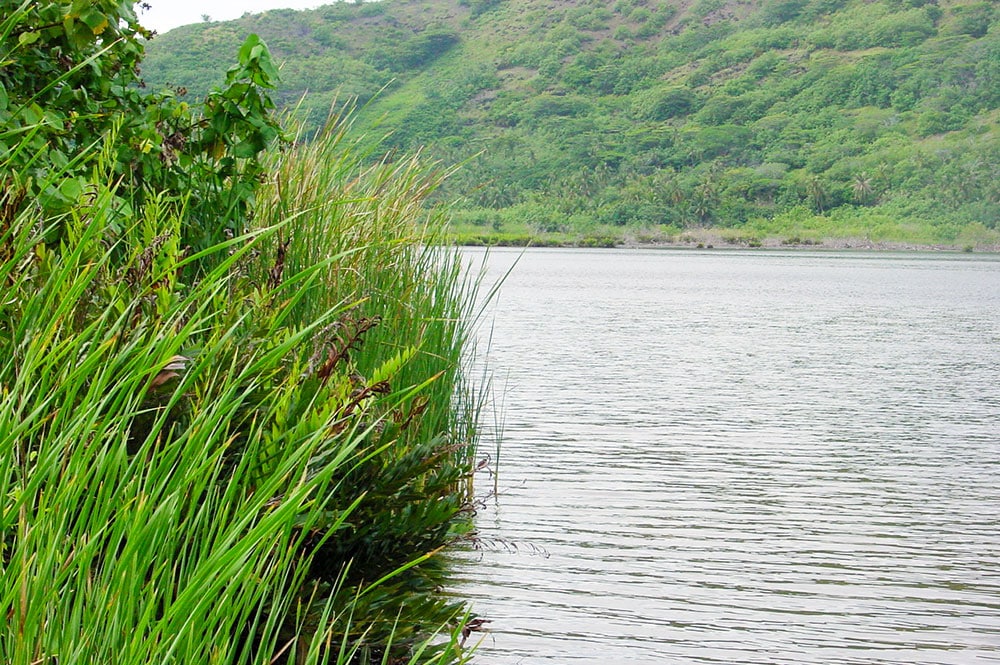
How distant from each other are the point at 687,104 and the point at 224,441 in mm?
124419

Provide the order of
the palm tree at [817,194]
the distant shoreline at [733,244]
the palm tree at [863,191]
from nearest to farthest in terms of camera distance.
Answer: the distant shoreline at [733,244] → the palm tree at [863,191] → the palm tree at [817,194]

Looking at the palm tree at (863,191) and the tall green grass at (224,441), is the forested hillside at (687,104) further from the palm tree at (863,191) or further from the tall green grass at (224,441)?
the tall green grass at (224,441)

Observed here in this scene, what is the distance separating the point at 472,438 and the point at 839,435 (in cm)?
535

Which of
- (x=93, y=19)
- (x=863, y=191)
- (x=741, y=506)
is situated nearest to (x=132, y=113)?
(x=93, y=19)

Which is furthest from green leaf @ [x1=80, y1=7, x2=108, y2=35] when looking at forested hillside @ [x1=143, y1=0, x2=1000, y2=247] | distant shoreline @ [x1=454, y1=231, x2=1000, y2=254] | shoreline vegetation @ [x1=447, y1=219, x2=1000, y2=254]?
distant shoreline @ [x1=454, y1=231, x2=1000, y2=254]

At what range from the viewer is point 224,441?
7.64 ft

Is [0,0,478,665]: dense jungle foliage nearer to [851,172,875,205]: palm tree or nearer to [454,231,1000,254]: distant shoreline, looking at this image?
A: [454,231,1000,254]: distant shoreline

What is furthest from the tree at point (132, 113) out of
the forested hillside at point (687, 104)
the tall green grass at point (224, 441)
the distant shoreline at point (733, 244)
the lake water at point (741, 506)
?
the distant shoreline at point (733, 244)

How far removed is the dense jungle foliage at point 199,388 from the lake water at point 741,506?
983 mm

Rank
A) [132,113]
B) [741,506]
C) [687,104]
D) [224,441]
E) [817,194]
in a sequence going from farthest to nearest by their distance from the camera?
[687,104] → [817,194] → [741,506] → [132,113] → [224,441]

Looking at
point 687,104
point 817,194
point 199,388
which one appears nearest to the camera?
point 199,388

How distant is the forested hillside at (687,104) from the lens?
9469cm

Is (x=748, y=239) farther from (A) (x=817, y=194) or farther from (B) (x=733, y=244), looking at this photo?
(A) (x=817, y=194)

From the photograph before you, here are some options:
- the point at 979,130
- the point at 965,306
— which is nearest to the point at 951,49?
the point at 979,130
